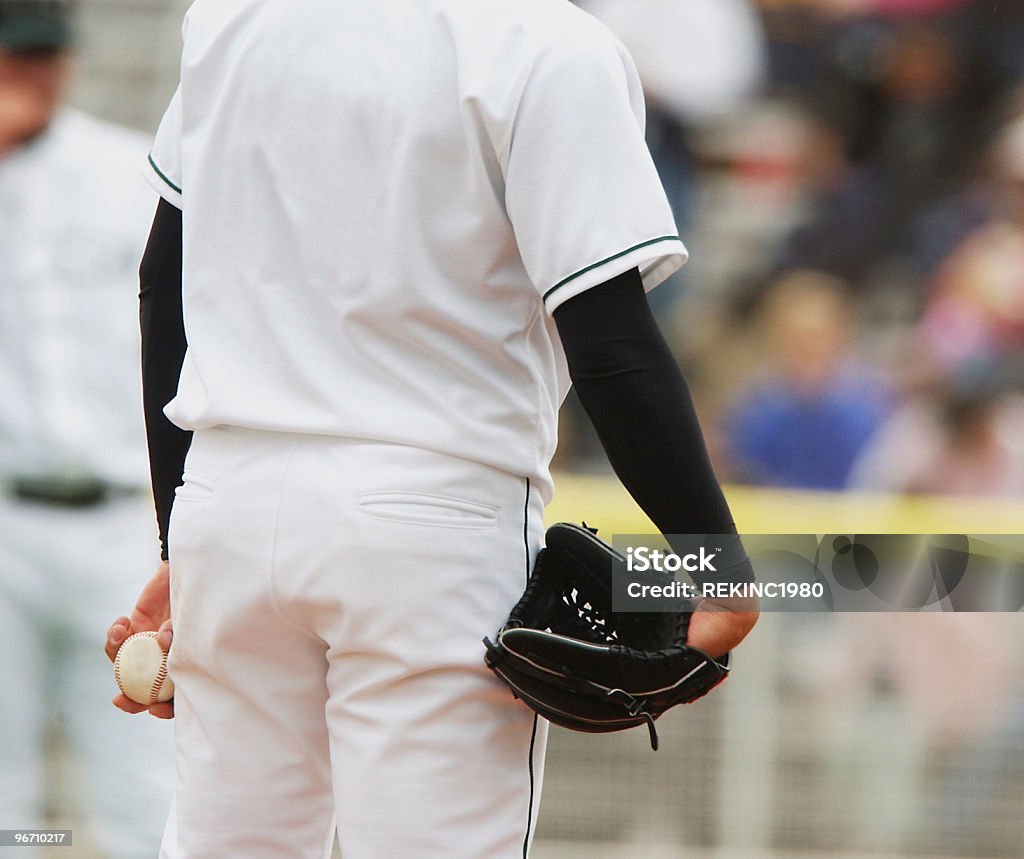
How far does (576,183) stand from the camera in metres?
1.44

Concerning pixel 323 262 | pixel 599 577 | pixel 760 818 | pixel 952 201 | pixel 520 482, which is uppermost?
pixel 323 262

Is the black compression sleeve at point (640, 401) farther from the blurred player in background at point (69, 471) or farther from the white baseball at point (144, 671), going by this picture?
the blurred player in background at point (69, 471)

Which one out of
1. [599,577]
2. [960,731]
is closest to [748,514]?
[960,731]

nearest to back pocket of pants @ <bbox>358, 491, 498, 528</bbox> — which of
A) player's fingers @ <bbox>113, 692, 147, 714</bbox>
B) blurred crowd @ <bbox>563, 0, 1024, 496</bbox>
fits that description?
player's fingers @ <bbox>113, 692, 147, 714</bbox>

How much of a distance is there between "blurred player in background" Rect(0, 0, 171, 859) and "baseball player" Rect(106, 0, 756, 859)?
4.62 feet

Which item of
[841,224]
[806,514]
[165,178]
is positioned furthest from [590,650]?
[841,224]

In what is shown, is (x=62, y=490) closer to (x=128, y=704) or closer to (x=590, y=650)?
(x=128, y=704)

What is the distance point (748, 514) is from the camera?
12.8ft

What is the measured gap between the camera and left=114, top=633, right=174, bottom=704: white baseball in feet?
5.78

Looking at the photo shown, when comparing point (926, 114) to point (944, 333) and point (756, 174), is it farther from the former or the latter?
point (944, 333)

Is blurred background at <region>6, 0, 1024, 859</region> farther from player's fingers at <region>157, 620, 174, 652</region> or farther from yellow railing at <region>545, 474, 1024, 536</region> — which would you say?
player's fingers at <region>157, 620, 174, 652</region>

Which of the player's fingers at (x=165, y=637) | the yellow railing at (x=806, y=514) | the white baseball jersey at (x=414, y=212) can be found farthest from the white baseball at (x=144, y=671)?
the yellow railing at (x=806, y=514)

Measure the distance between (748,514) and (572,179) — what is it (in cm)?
258

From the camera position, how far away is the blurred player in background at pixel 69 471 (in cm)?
289
